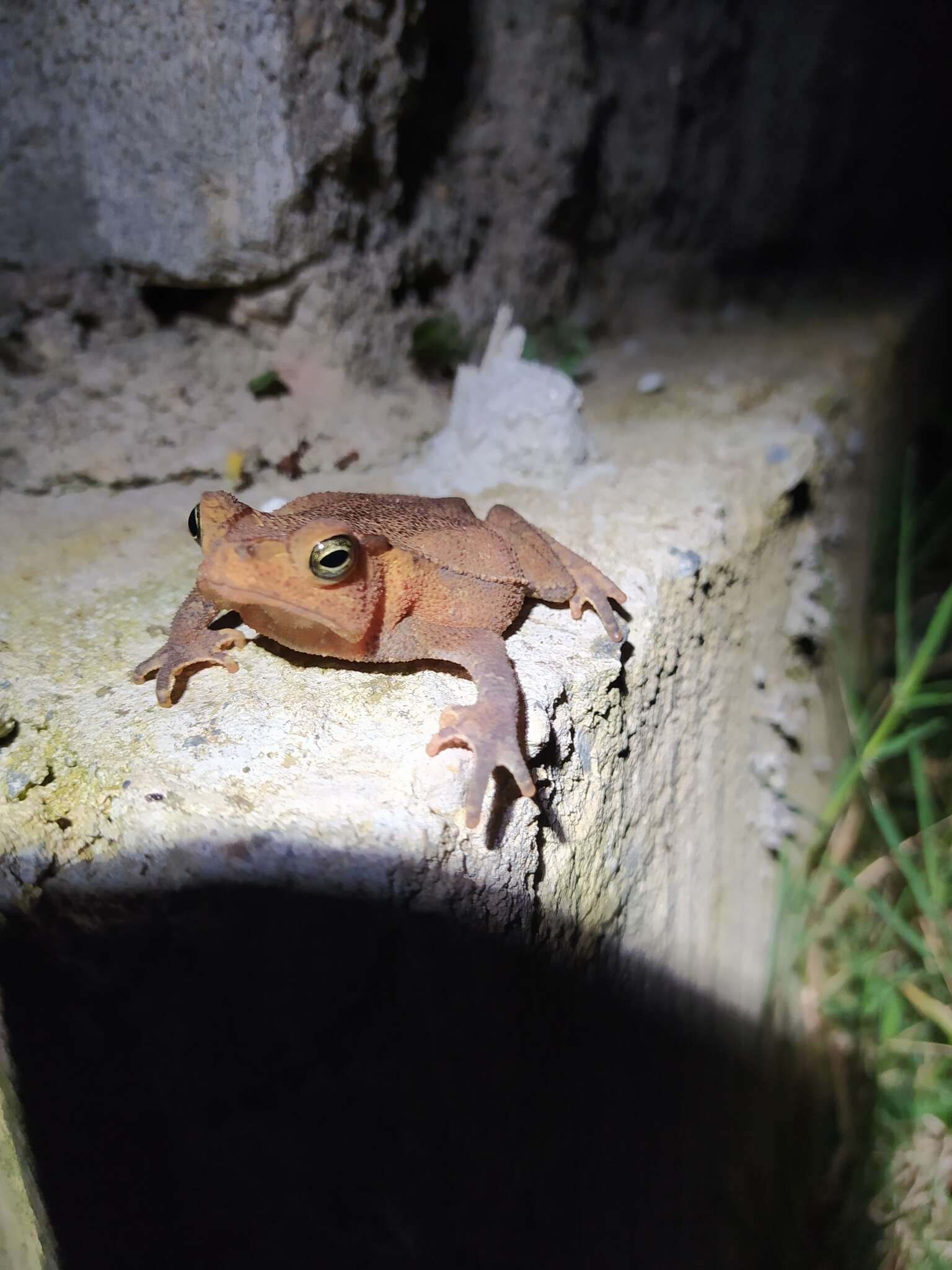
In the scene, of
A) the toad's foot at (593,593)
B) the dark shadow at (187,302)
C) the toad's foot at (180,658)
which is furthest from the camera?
the dark shadow at (187,302)

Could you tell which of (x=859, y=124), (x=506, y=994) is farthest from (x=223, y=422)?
(x=859, y=124)

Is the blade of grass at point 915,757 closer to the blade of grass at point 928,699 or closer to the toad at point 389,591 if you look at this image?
the blade of grass at point 928,699

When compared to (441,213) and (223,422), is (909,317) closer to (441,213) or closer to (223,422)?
(441,213)

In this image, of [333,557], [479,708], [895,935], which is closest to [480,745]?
[479,708]

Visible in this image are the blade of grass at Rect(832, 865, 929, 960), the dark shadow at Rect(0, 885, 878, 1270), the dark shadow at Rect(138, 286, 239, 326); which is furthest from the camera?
the blade of grass at Rect(832, 865, 929, 960)

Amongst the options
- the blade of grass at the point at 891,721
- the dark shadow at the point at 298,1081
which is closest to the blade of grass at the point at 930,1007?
the blade of grass at the point at 891,721

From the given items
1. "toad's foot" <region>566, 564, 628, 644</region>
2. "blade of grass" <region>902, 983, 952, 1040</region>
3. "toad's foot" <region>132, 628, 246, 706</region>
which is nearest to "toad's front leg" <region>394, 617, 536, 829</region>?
"toad's foot" <region>566, 564, 628, 644</region>

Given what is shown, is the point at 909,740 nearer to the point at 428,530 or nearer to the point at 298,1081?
the point at 428,530

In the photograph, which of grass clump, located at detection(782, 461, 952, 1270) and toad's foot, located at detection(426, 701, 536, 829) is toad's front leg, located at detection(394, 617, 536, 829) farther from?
grass clump, located at detection(782, 461, 952, 1270)
